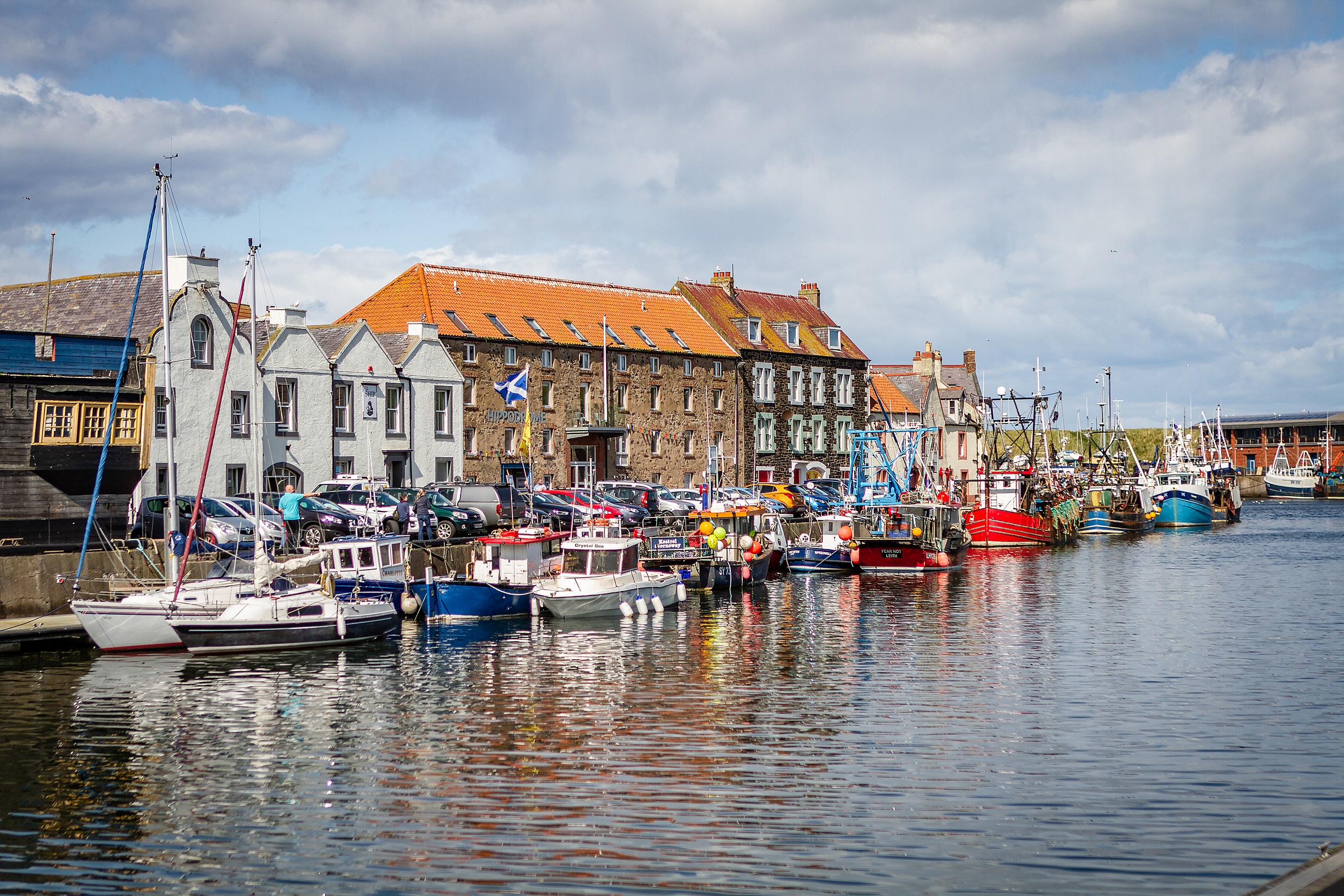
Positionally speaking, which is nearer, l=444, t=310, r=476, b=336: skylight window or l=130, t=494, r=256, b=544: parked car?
l=130, t=494, r=256, b=544: parked car

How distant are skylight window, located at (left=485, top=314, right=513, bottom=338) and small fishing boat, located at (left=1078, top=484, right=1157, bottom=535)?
143ft

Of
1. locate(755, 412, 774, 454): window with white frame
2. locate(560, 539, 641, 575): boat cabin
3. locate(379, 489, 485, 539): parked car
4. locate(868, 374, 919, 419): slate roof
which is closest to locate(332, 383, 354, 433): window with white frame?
locate(379, 489, 485, 539): parked car

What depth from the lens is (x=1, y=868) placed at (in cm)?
1617

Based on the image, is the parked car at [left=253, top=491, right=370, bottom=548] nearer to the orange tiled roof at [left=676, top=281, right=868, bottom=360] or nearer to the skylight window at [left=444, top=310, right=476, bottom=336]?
the skylight window at [left=444, top=310, right=476, bottom=336]

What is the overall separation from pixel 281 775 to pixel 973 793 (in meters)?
10.8

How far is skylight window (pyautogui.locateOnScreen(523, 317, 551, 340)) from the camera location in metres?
72.9

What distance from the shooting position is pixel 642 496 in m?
63.2

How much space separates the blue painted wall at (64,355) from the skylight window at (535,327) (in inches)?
1187

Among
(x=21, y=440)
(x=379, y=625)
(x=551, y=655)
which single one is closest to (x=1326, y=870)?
(x=551, y=655)

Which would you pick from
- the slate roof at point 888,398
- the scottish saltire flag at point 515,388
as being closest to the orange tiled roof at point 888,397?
the slate roof at point 888,398

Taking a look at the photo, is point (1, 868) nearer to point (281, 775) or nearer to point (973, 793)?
point (281, 775)

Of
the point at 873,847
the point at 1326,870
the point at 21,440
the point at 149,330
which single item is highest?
the point at 149,330

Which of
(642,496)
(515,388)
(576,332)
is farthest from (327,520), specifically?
(576,332)

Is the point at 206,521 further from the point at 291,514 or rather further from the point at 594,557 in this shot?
the point at 594,557
